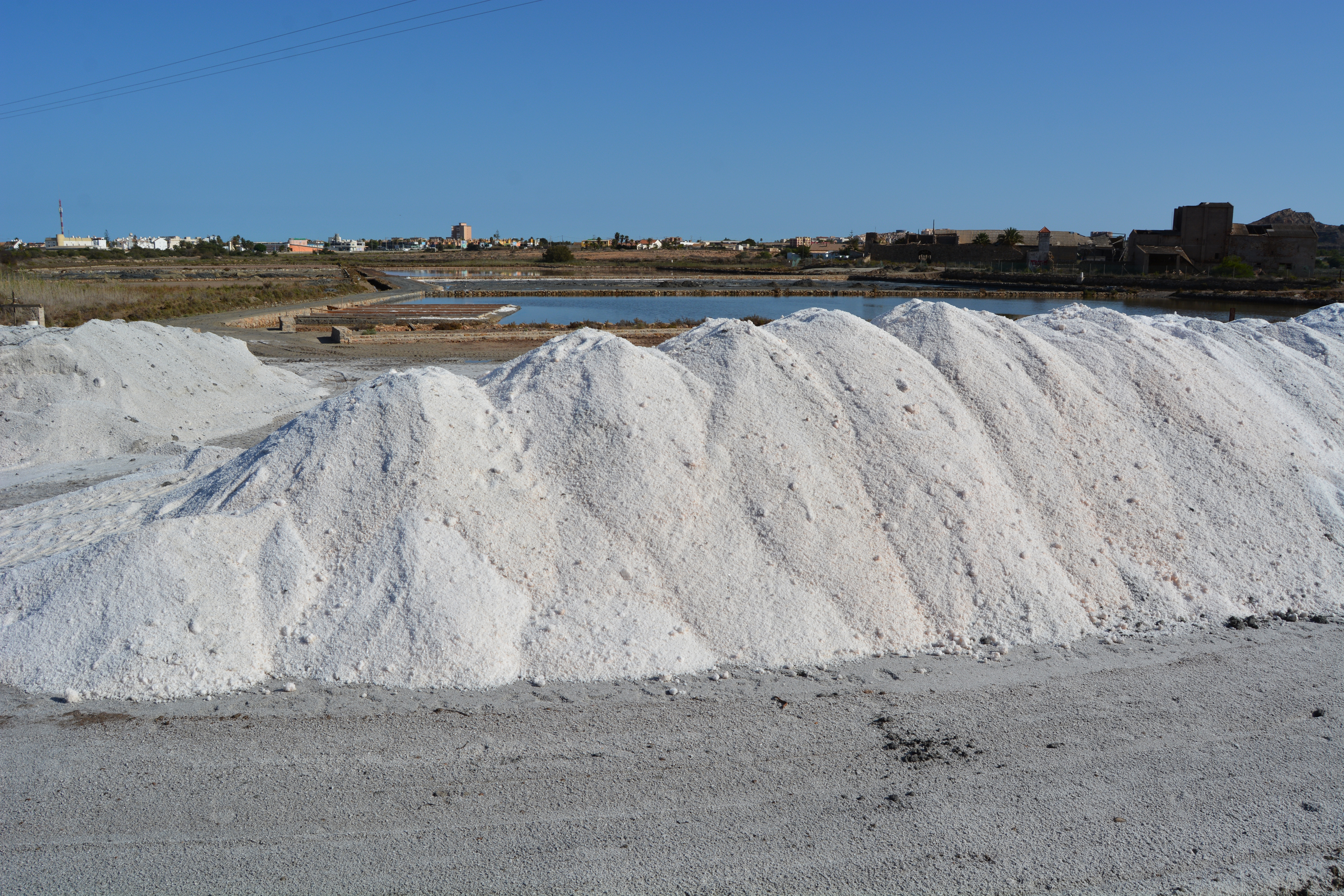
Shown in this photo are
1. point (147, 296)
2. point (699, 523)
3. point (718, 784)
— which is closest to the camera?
point (718, 784)

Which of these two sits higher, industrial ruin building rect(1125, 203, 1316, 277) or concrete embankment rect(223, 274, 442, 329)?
industrial ruin building rect(1125, 203, 1316, 277)

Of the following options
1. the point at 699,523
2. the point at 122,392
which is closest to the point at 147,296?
the point at 122,392

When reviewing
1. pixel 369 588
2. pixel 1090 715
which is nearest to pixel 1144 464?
pixel 1090 715

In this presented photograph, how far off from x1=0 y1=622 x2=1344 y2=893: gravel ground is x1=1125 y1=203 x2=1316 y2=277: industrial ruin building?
61.4 meters

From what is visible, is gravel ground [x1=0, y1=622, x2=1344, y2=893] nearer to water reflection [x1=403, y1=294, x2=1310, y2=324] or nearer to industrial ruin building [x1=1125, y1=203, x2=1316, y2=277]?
water reflection [x1=403, y1=294, x2=1310, y2=324]

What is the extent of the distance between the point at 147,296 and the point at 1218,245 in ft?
203

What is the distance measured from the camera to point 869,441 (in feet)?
21.5

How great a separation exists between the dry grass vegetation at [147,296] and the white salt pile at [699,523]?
57.7 ft

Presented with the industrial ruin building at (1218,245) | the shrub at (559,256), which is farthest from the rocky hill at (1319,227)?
the shrub at (559,256)

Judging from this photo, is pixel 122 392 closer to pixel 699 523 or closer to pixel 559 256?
pixel 699 523

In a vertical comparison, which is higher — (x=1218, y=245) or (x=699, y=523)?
(x=1218, y=245)

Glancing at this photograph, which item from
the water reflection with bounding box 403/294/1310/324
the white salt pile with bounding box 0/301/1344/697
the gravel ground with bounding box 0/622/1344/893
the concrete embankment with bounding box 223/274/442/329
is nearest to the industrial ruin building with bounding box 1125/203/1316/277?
the water reflection with bounding box 403/294/1310/324

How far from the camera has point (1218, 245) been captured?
58.0m

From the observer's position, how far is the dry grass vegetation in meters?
25.2
